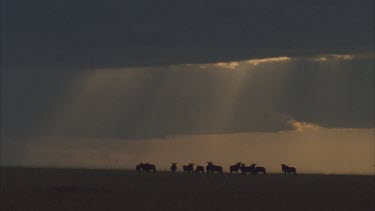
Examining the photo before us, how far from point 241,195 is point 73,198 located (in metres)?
6.70

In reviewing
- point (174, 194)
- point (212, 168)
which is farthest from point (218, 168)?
point (174, 194)

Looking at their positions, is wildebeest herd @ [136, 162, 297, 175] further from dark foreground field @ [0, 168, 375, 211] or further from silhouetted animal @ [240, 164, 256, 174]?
dark foreground field @ [0, 168, 375, 211]

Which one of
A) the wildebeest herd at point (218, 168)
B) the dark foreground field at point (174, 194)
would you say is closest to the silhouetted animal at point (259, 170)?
the wildebeest herd at point (218, 168)

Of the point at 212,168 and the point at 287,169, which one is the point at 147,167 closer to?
the point at 212,168

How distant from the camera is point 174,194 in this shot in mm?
34500

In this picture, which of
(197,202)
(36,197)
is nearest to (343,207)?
(197,202)

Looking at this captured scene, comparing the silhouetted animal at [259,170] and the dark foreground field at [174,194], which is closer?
the dark foreground field at [174,194]

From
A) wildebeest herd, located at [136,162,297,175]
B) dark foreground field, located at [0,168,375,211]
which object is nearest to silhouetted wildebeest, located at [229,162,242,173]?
wildebeest herd, located at [136,162,297,175]

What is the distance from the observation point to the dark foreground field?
95.2ft

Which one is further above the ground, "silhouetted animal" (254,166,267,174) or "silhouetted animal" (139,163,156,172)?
"silhouetted animal" (139,163,156,172)

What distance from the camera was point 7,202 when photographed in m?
29.5

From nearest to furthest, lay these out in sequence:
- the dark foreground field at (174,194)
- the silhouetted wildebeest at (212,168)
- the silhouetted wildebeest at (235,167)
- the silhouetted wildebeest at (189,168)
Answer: the dark foreground field at (174,194), the silhouetted wildebeest at (212,168), the silhouetted wildebeest at (235,167), the silhouetted wildebeest at (189,168)

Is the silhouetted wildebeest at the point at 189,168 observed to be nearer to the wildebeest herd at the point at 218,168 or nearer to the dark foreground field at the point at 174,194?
the wildebeest herd at the point at 218,168

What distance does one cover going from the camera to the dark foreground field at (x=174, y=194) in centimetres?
2903
